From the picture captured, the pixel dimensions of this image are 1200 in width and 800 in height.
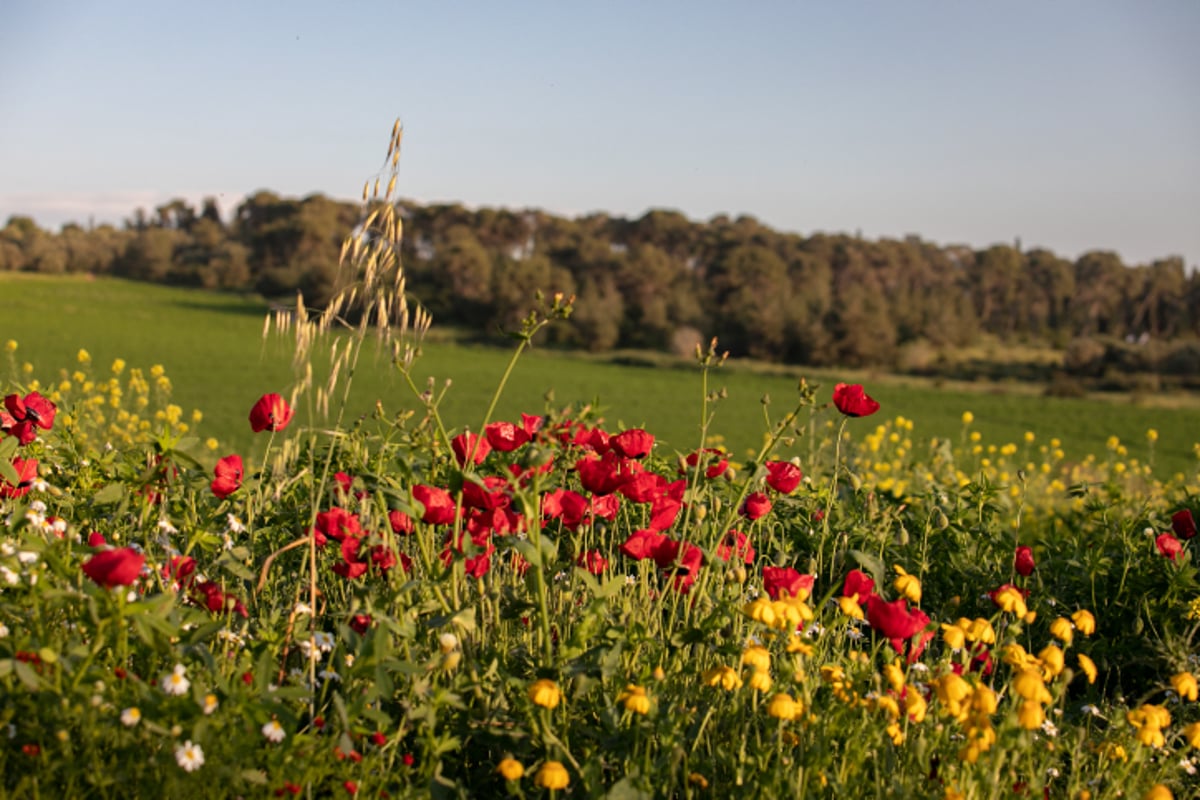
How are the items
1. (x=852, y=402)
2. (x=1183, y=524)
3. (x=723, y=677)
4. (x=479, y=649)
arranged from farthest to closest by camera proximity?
(x=1183, y=524) < (x=852, y=402) < (x=479, y=649) < (x=723, y=677)

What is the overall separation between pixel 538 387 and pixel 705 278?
27.4 metres

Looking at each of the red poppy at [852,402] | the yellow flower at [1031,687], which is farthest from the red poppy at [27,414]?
the yellow flower at [1031,687]

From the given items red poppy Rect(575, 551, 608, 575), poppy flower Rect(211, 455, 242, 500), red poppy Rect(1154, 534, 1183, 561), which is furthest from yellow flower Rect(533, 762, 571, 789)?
red poppy Rect(1154, 534, 1183, 561)

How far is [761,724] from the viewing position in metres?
2.19

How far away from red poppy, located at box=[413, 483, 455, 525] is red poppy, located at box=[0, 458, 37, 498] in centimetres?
113

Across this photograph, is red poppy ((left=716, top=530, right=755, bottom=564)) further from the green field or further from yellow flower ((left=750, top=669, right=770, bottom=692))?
the green field

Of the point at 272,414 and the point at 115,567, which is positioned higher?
the point at 272,414

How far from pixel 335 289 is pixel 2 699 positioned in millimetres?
951

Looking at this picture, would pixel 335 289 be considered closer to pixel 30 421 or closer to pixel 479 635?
pixel 479 635

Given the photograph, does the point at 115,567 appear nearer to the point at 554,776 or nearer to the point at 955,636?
the point at 554,776

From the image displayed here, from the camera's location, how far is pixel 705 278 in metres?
57.2

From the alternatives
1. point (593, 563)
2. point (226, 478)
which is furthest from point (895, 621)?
point (226, 478)

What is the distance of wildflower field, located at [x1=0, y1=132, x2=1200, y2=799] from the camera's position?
160 centimetres

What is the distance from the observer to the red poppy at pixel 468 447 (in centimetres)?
207
